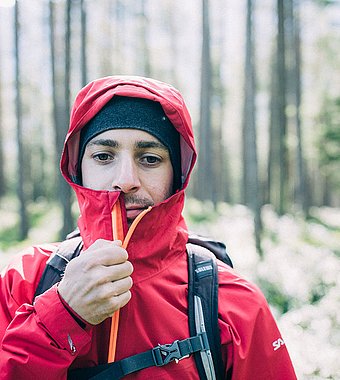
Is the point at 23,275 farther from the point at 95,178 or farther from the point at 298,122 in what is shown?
the point at 298,122

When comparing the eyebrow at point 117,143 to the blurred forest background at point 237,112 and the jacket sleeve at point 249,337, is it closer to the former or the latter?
the jacket sleeve at point 249,337

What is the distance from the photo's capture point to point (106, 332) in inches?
73.2

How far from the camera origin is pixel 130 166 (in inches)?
74.8

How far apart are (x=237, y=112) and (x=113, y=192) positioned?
103ft

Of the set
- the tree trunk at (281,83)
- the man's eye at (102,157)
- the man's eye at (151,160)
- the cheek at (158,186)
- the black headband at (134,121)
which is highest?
the tree trunk at (281,83)

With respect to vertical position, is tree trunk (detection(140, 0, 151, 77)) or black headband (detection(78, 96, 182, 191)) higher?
tree trunk (detection(140, 0, 151, 77))

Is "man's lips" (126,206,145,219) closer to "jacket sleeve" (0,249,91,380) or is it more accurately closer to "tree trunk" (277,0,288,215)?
"jacket sleeve" (0,249,91,380)

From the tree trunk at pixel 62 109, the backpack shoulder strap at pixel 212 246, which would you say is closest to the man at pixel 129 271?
the backpack shoulder strap at pixel 212 246

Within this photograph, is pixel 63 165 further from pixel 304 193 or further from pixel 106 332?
pixel 304 193

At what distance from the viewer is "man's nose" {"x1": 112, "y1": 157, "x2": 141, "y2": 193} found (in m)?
1.87

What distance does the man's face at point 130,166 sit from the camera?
1923 mm

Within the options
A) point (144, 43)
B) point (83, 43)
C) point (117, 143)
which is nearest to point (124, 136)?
point (117, 143)

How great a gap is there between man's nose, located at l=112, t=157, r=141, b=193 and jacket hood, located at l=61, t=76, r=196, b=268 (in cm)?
5

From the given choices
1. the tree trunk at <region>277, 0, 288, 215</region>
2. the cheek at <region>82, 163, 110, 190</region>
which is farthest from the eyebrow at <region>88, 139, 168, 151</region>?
the tree trunk at <region>277, 0, 288, 215</region>
